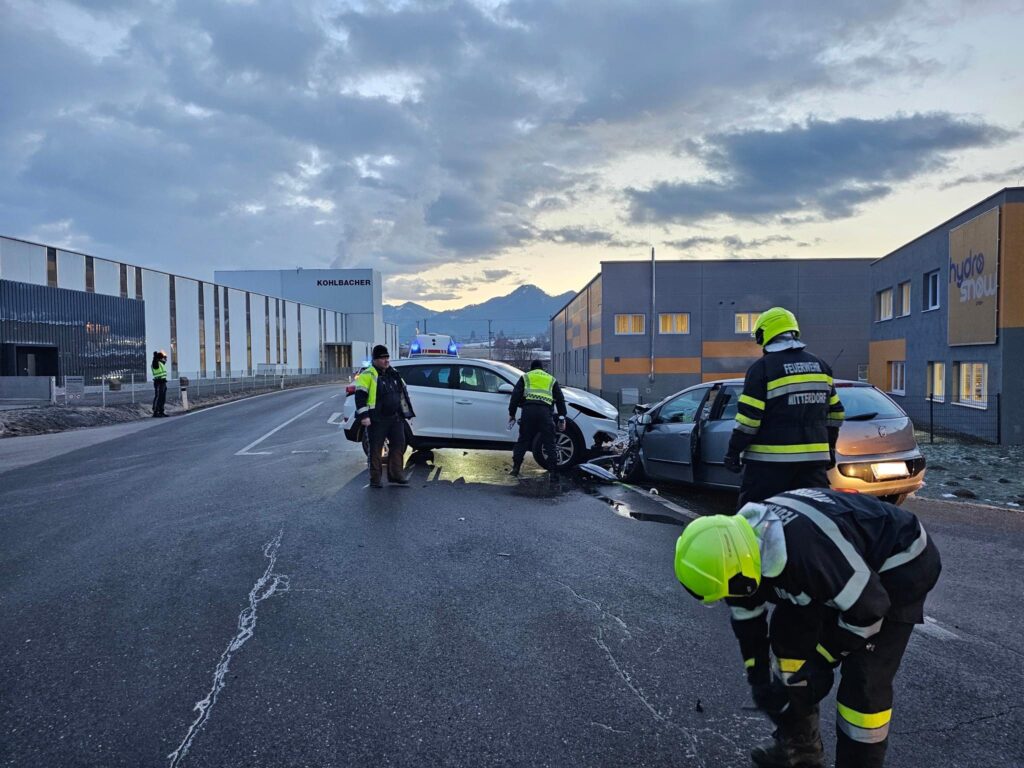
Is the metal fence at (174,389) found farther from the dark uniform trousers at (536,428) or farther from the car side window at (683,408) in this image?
the car side window at (683,408)

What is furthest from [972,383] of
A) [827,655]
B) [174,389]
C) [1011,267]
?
[174,389]

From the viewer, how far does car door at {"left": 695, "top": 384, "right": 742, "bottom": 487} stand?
712 cm

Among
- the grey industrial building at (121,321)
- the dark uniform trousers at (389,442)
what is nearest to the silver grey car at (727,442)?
the dark uniform trousers at (389,442)

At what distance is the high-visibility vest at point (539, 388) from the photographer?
28.5 ft

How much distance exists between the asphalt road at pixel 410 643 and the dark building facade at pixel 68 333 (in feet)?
98.9

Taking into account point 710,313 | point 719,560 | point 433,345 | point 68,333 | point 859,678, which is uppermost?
point 710,313

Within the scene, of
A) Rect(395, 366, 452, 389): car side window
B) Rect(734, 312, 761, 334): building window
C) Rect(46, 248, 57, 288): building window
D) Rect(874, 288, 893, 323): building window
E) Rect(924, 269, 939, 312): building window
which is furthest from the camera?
Rect(734, 312, 761, 334): building window

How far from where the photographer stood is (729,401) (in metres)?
7.38

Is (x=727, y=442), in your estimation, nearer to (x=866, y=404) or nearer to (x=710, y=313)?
(x=866, y=404)

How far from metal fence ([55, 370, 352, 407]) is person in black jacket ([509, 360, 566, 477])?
17940 mm

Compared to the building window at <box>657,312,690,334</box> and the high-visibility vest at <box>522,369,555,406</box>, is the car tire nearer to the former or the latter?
the high-visibility vest at <box>522,369,555,406</box>

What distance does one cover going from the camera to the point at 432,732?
2885mm

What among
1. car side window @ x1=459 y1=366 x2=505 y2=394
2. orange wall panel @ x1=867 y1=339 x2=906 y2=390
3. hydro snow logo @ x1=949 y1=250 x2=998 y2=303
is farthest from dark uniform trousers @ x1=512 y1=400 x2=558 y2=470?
orange wall panel @ x1=867 y1=339 x2=906 y2=390

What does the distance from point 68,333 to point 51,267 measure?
A: 11.4 feet
